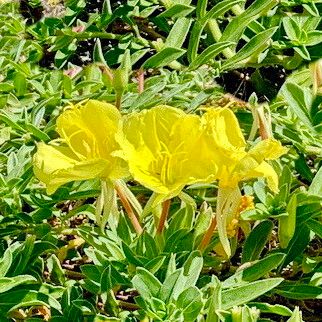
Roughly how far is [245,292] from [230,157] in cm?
20

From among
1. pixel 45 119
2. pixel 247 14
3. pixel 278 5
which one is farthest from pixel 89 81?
pixel 278 5

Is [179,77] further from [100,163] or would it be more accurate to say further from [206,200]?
[100,163]

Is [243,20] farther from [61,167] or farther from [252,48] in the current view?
[61,167]

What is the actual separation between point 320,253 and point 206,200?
0.72 ft

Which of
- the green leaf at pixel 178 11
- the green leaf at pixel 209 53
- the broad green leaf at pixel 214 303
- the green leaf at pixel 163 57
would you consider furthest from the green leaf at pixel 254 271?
the green leaf at pixel 178 11

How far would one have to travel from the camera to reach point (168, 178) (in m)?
1.20

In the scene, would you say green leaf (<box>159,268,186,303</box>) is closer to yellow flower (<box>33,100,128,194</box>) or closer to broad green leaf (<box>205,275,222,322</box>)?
broad green leaf (<box>205,275,222,322</box>)

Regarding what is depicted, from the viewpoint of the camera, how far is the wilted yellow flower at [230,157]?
115cm

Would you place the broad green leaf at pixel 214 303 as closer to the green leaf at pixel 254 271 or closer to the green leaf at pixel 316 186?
the green leaf at pixel 254 271

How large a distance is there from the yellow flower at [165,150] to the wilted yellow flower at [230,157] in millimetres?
17

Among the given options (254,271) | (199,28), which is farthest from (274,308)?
(199,28)

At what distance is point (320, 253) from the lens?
60.4 inches

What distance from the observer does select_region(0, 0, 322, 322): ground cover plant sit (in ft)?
3.88

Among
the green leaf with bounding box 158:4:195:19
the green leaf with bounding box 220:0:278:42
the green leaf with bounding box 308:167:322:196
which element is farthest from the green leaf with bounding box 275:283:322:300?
the green leaf with bounding box 158:4:195:19
